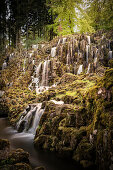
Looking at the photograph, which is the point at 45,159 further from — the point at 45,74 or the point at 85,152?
→ the point at 45,74

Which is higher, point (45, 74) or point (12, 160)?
point (45, 74)

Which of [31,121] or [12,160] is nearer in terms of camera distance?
[12,160]

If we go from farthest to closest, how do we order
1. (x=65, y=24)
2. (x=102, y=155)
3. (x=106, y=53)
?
(x=65, y=24) → (x=106, y=53) → (x=102, y=155)

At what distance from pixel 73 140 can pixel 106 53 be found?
13.2m

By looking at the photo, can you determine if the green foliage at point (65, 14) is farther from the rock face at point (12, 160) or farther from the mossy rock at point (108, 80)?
the rock face at point (12, 160)

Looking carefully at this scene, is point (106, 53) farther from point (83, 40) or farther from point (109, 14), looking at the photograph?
point (109, 14)

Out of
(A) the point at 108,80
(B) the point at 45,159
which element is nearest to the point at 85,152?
(B) the point at 45,159

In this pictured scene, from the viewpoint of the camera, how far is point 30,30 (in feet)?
109

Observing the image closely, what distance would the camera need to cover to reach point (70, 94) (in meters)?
10.8

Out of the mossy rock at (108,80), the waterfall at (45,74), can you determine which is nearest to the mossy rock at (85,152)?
the mossy rock at (108,80)

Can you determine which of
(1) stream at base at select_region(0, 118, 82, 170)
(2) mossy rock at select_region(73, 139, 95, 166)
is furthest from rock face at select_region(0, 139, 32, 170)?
(2) mossy rock at select_region(73, 139, 95, 166)

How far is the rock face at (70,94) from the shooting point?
5.09 meters

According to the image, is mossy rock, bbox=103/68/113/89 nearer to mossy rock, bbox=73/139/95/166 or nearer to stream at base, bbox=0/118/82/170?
mossy rock, bbox=73/139/95/166

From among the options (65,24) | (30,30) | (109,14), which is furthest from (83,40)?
(30,30)
